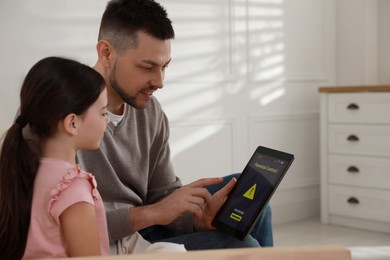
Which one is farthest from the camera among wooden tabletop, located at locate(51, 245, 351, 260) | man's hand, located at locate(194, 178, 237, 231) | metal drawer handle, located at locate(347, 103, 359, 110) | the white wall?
metal drawer handle, located at locate(347, 103, 359, 110)

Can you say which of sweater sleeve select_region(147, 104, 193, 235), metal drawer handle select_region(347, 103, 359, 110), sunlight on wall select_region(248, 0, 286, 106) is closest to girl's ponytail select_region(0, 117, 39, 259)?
sweater sleeve select_region(147, 104, 193, 235)

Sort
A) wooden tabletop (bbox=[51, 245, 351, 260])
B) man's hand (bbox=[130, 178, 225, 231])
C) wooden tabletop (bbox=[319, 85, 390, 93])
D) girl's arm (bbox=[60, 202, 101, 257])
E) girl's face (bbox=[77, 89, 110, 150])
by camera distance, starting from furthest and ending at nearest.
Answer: wooden tabletop (bbox=[319, 85, 390, 93])
man's hand (bbox=[130, 178, 225, 231])
girl's face (bbox=[77, 89, 110, 150])
girl's arm (bbox=[60, 202, 101, 257])
wooden tabletop (bbox=[51, 245, 351, 260])

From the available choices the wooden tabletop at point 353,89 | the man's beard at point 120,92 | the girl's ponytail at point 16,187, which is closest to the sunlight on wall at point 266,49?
the wooden tabletop at point 353,89

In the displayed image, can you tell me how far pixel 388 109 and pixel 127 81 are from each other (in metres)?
2.28

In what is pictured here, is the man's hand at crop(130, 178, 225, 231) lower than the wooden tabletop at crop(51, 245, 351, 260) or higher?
lower

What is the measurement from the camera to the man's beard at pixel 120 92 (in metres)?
1.80

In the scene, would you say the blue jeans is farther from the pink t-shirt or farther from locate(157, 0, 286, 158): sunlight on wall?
locate(157, 0, 286, 158): sunlight on wall

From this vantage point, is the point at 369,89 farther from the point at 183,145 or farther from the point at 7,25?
the point at 7,25

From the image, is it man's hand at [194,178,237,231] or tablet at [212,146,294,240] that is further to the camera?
man's hand at [194,178,237,231]

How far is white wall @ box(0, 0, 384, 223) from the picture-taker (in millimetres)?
2875

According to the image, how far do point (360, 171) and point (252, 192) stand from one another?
2381mm

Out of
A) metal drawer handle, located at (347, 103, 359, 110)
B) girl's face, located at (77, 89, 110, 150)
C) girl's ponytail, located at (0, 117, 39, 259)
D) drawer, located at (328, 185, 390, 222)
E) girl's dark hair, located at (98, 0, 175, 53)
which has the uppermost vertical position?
girl's dark hair, located at (98, 0, 175, 53)

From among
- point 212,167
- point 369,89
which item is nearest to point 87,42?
A: point 212,167

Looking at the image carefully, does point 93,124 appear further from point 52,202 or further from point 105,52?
point 105,52
